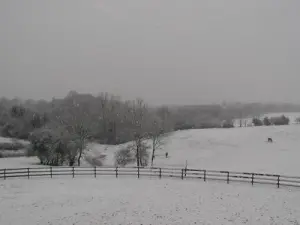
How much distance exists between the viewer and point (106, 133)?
8188cm

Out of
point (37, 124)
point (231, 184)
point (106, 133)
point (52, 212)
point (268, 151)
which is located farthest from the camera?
point (106, 133)

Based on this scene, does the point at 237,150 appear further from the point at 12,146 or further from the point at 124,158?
the point at 12,146

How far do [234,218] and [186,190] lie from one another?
623cm

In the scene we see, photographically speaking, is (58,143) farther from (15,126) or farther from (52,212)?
(15,126)

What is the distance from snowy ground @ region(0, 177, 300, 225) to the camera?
16.7 metres

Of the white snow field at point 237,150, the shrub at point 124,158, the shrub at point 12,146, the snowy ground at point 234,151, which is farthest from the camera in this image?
the shrub at point 12,146

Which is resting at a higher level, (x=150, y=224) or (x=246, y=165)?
(x=150, y=224)

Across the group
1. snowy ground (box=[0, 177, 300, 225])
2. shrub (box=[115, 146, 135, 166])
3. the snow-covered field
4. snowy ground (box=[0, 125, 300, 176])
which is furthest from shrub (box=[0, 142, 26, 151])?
snowy ground (box=[0, 177, 300, 225])

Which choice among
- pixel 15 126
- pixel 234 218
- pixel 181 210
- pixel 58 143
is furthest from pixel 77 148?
pixel 15 126

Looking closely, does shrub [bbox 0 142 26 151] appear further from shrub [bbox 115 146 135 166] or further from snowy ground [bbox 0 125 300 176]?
shrub [bbox 115 146 135 166]

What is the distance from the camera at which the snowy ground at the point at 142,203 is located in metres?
16.7

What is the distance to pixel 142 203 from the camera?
19438mm

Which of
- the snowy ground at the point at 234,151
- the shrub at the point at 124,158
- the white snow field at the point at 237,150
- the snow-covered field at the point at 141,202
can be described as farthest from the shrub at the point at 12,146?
the snow-covered field at the point at 141,202

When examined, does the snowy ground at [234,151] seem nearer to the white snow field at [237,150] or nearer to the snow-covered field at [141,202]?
the white snow field at [237,150]
